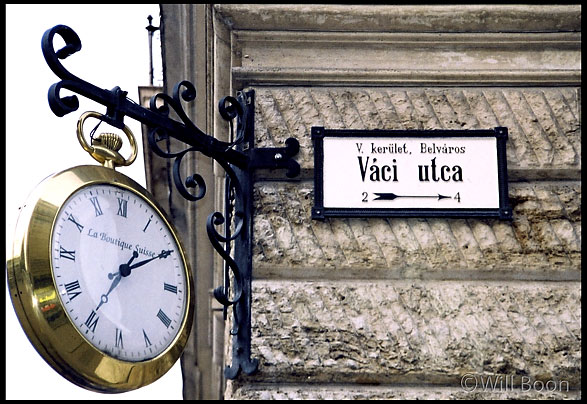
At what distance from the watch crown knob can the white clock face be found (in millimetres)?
184

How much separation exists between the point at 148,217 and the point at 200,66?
4.30ft

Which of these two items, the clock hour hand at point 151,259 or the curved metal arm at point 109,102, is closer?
the curved metal arm at point 109,102

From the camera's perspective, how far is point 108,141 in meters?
4.57

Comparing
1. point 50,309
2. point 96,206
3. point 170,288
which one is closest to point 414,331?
point 170,288

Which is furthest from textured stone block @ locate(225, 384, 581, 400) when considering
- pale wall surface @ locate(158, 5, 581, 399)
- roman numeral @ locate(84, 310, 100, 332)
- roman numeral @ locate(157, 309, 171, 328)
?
roman numeral @ locate(84, 310, 100, 332)

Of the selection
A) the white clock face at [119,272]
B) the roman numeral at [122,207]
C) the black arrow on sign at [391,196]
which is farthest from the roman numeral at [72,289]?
the black arrow on sign at [391,196]

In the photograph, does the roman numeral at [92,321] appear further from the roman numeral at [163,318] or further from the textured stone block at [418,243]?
the textured stone block at [418,243]

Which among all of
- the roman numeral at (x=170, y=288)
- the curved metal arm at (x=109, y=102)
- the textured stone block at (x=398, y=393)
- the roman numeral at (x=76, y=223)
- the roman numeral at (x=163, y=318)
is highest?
the curved metal arm at (x=109, y=102)

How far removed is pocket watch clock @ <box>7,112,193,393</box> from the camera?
402 cm

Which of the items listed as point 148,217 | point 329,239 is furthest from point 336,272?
point 148,217

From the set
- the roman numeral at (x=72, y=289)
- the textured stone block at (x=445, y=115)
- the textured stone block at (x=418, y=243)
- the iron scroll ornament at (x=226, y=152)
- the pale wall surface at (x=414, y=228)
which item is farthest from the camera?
the textured stone block at (x=445, y=115)

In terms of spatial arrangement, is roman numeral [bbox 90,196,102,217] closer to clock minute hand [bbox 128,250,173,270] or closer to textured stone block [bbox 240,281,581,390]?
clock minute hand [bbox 128,250,173,270]

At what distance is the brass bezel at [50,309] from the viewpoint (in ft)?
13.1

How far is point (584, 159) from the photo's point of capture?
484 cm
